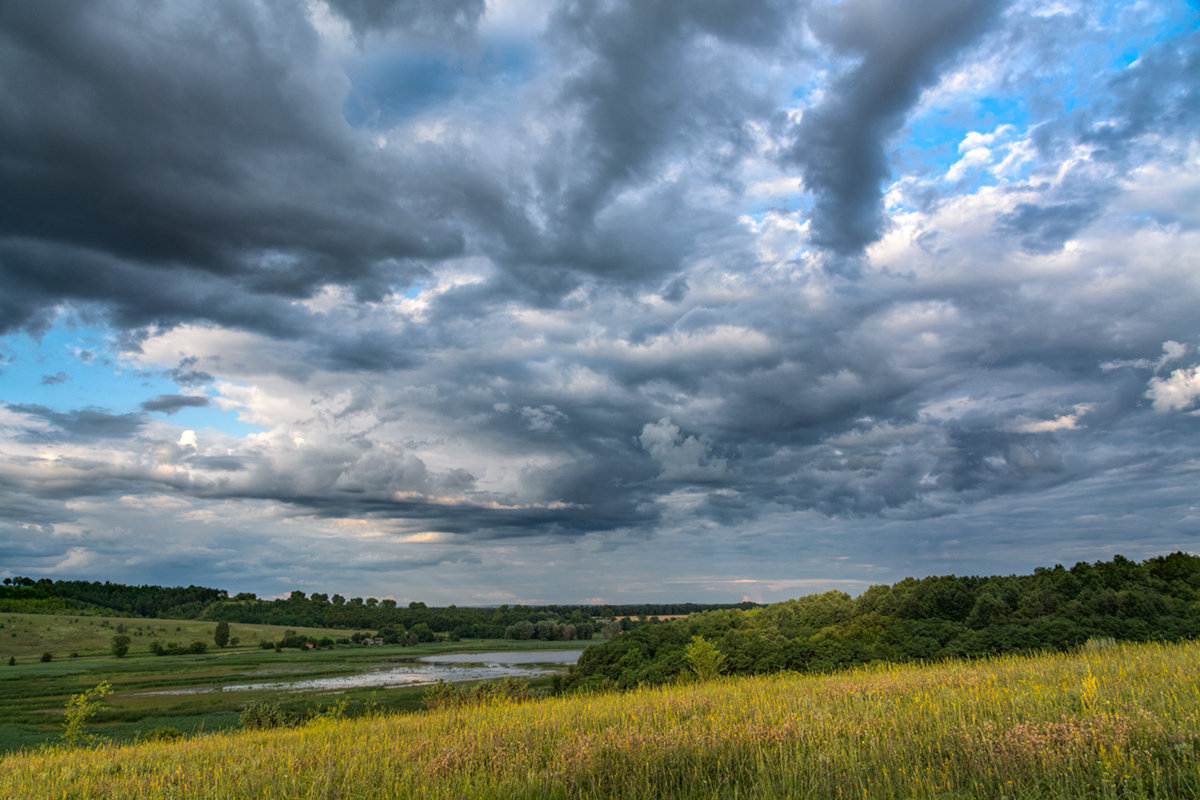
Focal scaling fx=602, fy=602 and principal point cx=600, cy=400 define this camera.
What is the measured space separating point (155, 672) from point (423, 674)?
48.7m

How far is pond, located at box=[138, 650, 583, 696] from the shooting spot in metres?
78.2

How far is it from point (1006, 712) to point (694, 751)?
555 centimetres

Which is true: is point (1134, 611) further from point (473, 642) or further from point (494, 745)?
point (473, 642)

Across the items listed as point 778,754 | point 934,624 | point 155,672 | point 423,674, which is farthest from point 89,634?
point 778,754

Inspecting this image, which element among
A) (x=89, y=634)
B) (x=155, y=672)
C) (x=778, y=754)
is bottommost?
(x=155, y=672)

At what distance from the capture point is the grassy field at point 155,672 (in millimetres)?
53531

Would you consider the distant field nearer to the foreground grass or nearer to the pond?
the pond

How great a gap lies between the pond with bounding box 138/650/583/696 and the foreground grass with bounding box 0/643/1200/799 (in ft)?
167

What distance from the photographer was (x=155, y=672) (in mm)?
101312

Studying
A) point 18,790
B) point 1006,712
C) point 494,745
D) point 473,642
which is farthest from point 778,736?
point 473,642

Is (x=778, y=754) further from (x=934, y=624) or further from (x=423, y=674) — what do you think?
(x=423, y=674)

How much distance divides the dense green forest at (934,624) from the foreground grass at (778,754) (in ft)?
50.7

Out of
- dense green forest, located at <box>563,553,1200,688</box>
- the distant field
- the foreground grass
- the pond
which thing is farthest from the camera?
the distant field

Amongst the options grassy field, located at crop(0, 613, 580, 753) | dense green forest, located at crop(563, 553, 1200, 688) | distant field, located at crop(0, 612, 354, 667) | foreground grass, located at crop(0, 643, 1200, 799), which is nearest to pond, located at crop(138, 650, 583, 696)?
grassy field, located at crop(0, 613, 580, 753)
